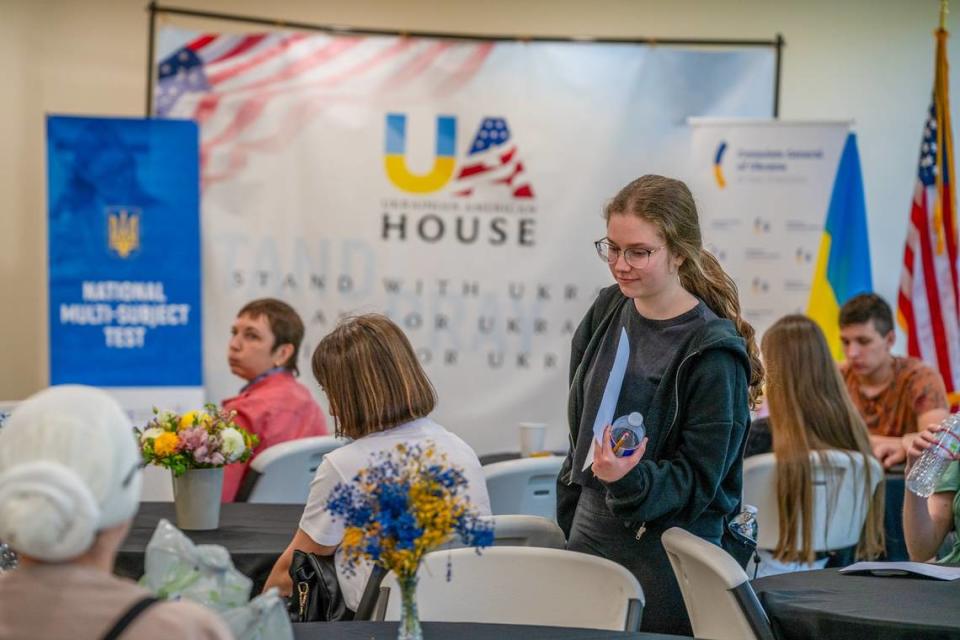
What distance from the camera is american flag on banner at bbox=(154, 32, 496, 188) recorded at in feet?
18.8

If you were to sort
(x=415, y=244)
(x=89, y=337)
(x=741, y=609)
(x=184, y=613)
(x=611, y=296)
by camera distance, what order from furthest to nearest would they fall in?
(x=415, y=244) < (x=89, y=337) < (x=611, y=296) < (x=741, y=609) < (x=184, y=613)

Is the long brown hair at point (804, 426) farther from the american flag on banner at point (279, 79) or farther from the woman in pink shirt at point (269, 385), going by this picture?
the american flag on banner at point (279, 79)

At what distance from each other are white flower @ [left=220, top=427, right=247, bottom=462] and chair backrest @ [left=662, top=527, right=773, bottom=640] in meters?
1.21

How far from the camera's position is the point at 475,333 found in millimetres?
5887

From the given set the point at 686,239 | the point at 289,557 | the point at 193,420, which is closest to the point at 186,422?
the point at 193,420

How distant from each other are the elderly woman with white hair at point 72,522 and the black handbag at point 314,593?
1305 millimetres

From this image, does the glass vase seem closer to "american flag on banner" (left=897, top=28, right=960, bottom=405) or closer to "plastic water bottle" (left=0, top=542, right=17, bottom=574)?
"plastic water bottle" (left=0, top=542, right=17, bottom=574)

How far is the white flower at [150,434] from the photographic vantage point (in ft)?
9.95

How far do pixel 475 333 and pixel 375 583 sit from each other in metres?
3.64

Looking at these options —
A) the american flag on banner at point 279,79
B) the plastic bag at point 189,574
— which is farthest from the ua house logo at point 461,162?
the plastic bag at point 189,574

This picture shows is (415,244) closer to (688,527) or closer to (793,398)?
(793,398)

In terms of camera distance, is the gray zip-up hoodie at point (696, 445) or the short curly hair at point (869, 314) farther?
the short curly hair at point (869, 314)

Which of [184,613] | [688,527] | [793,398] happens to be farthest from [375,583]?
[793,398]

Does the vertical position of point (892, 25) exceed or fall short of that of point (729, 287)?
it exceeds it
